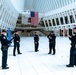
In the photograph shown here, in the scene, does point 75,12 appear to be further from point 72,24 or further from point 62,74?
point 62,74

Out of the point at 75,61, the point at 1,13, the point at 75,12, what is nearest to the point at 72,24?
the point at 75,12

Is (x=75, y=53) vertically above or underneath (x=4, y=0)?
underneath

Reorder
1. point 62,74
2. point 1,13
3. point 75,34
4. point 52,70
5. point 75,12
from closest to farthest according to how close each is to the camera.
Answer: point 62,74
point 52,70
point 75,34
point 1,13
point 75,12

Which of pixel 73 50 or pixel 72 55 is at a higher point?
pixel 73 50

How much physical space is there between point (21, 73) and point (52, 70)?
3.80 ft

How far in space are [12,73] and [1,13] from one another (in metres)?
30.1

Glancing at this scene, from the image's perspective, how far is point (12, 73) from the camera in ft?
21.2

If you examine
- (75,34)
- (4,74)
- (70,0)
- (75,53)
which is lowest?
(4,74)

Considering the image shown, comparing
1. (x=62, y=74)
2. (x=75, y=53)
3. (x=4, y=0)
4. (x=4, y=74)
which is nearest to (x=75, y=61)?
(x=75, y=53)

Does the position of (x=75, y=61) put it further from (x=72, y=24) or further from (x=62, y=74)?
(x=72, y=24)

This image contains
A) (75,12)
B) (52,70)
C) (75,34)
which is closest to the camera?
(52,70)

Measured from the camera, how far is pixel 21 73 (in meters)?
6.45

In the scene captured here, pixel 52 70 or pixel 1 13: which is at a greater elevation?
pixel 1 13

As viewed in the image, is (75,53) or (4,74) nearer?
(4,74)
